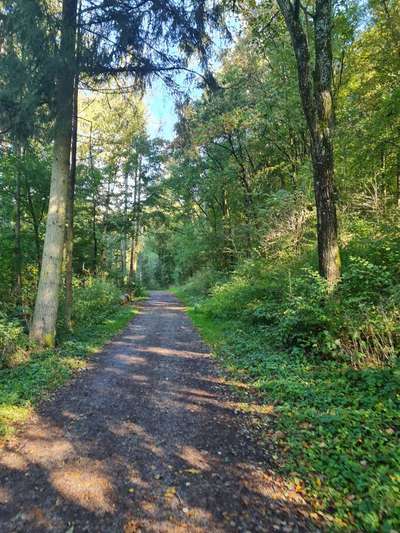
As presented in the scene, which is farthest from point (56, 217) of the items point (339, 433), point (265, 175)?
point (265, 175)

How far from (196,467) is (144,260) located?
45.2 m

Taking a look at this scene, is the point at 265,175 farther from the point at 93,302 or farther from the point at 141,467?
the point at 141,467

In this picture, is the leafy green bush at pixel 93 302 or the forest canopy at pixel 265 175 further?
the leafy green bush at pixel 93 302

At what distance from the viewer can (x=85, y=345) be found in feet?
25.2

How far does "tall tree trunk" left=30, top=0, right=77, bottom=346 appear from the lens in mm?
7305

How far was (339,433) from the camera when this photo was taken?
11.5 feet

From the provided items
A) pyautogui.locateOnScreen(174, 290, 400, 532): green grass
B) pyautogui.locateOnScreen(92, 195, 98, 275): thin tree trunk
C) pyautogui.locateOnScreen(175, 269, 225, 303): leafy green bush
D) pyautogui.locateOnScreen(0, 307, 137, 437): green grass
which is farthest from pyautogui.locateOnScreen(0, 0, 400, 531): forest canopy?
pyautogui.locateOnScreen(92, 195, 98, 275): thin tree trunk

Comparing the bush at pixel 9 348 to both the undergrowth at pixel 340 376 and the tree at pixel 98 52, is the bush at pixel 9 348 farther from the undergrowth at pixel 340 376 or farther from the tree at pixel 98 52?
the undergrowth at pixel 340 376

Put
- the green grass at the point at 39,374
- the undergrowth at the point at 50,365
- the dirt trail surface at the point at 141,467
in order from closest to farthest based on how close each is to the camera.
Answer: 1. the dirt trail surface at the point at 141,467
2. the green grass at the point at 39,374
3. the undergrowth at the point at 50,365

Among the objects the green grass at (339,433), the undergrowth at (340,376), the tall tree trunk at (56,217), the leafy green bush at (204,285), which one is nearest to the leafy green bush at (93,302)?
the tall tree trunk at (56,217)

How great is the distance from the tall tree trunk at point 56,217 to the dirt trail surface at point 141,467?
243cm

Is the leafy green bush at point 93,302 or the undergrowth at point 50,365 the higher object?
the leafy green bush at point 93,302

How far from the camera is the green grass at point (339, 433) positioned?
8.37 feet

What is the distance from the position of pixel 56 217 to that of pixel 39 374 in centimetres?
366
